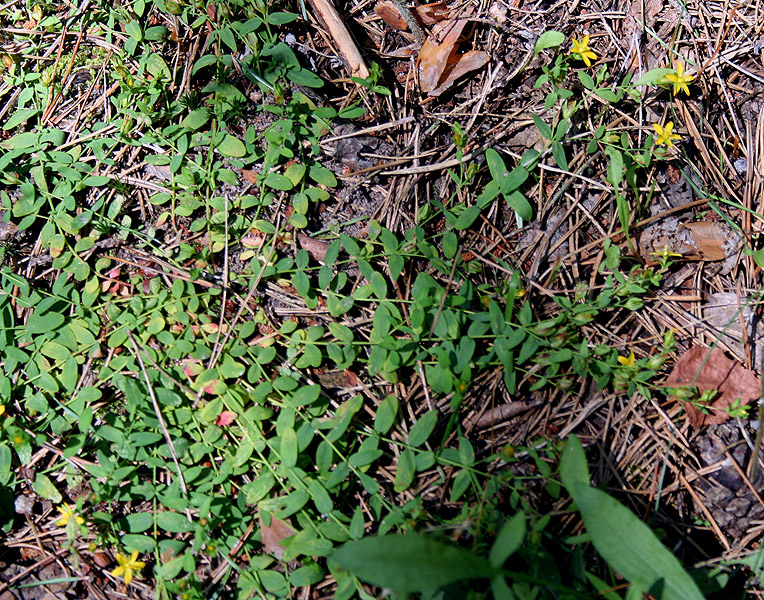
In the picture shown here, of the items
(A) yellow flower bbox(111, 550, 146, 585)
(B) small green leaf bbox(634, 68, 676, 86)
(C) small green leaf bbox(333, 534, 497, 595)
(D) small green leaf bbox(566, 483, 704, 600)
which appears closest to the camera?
(C) small green leaf bbox(333, 534, 497, 595)

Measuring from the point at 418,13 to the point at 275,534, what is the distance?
246 centimetres

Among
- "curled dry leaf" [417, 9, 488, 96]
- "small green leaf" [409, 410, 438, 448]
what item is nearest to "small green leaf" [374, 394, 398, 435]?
"small green leaf" [409, 410, 438, 448]

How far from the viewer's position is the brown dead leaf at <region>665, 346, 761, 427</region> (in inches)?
85.1

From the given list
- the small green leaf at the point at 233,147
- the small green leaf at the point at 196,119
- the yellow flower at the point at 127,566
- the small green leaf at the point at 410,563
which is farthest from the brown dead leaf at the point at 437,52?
the yellow flower at the point at 127,566

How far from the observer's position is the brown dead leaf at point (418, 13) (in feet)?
8.66

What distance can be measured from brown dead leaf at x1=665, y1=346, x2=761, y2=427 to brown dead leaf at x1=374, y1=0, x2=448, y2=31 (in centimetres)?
195

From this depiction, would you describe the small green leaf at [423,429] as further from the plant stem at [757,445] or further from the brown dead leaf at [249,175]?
the brown dead leaf at [249,175]

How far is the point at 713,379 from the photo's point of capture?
2.20 m

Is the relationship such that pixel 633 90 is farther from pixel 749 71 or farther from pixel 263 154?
pixel 263 154

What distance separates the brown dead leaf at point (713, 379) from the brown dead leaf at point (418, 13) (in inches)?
77.0

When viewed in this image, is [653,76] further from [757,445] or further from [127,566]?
[127,566]

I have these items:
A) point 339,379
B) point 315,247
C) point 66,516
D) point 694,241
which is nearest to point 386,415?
point 339,379

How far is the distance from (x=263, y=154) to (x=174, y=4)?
0.87 metres

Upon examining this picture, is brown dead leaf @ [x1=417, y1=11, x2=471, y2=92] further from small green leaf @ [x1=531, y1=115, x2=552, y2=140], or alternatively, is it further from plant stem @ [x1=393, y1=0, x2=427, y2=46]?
small green leaf @ [x1=531, y1=115, x2=552, y2=140]
